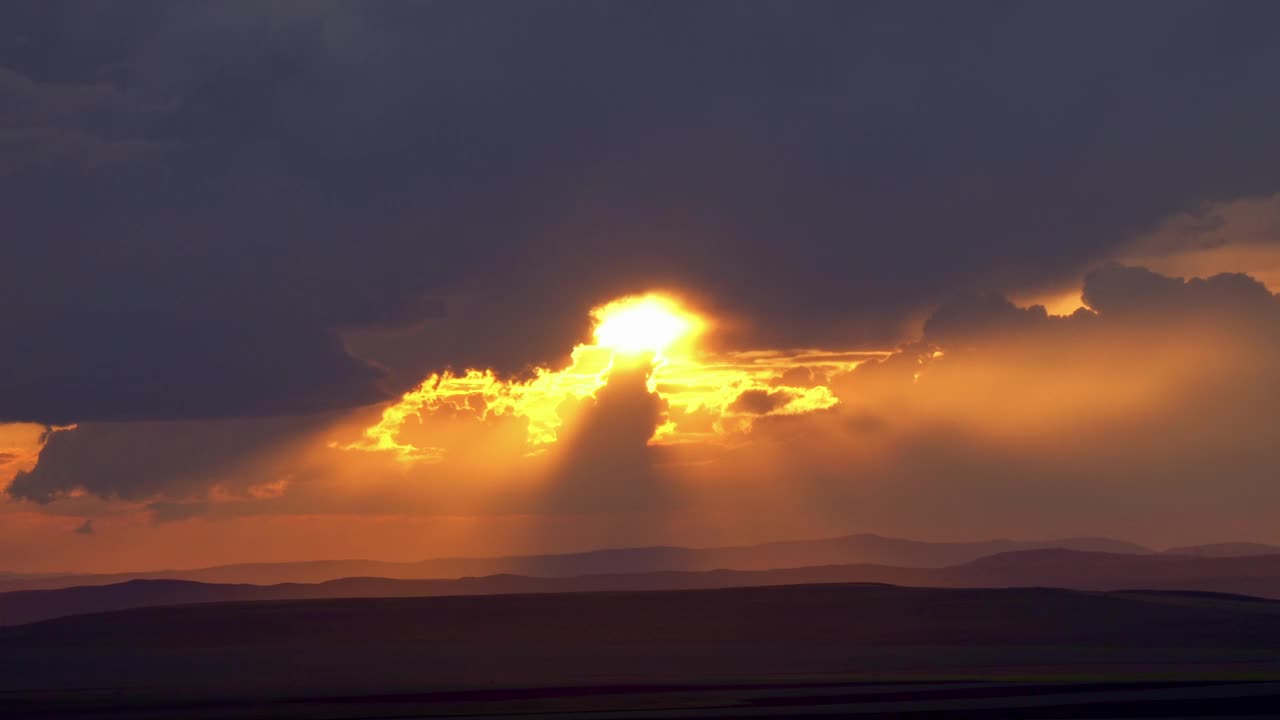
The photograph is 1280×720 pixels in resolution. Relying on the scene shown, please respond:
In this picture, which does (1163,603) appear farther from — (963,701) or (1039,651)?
(963,701)

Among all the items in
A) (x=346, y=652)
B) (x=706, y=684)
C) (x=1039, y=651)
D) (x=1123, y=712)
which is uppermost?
(x=346, y=652)

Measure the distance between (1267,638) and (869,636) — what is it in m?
29.4

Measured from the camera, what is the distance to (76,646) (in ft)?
422

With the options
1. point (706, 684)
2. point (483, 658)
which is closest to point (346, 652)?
point (483, 658)

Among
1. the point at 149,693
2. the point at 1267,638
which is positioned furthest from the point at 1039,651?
the point at 149,693

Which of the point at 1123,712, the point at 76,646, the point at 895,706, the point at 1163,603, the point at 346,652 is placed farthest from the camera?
the point at 1163,603

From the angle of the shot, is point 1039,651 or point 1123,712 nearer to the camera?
point 1123,712

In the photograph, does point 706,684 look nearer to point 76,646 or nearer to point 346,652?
point 346,652

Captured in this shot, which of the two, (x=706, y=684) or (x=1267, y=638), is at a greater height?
(x=1267, y=638)

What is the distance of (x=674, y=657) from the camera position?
4112 inches

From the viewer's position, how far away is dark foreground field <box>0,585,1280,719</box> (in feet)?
220

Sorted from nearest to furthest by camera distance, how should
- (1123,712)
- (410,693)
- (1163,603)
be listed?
(1123,712) → (410,693) → (1163,603)

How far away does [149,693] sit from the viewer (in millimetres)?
80625

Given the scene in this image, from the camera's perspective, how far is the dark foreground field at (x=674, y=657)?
67125mm
